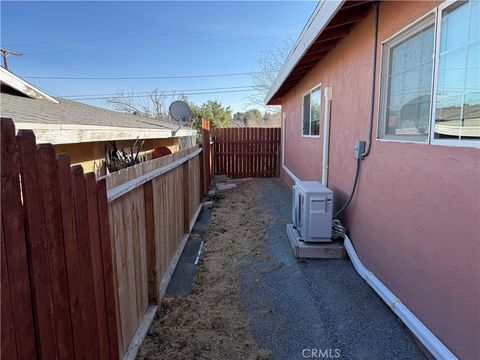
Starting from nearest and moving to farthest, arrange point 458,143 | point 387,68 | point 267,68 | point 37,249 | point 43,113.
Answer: point 37,249, point 458,143, point 387,68, point 43,113, point 267,68

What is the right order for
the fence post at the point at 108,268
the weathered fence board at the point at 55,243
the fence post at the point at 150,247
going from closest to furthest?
the weathered fence board at the point at 55,243 → the fence post at the point at 108,268 → the fence post at the point at 150,247

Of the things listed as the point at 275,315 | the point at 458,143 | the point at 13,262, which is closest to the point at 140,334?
the point at 275,315

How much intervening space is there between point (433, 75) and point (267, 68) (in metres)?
20.6

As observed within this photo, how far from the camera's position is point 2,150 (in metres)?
0.92

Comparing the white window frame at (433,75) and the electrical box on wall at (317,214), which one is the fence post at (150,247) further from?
the white window frame at (433,75)

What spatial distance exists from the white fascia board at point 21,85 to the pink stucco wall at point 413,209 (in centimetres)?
450

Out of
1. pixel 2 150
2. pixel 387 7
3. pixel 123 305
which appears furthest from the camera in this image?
pixel 387 7

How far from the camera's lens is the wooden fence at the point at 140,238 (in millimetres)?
1942

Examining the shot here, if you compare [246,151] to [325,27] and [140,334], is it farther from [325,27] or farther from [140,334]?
[140,334]

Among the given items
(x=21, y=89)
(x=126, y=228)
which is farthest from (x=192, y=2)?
(x=126, y=228)

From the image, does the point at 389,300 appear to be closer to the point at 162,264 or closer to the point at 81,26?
the point at 162,264

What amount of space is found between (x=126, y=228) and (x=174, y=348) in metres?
0.93

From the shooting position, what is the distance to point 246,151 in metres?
10.9

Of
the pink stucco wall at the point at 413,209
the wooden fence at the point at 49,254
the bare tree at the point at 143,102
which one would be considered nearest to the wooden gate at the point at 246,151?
the pink stucco wall at the point at 413,209
